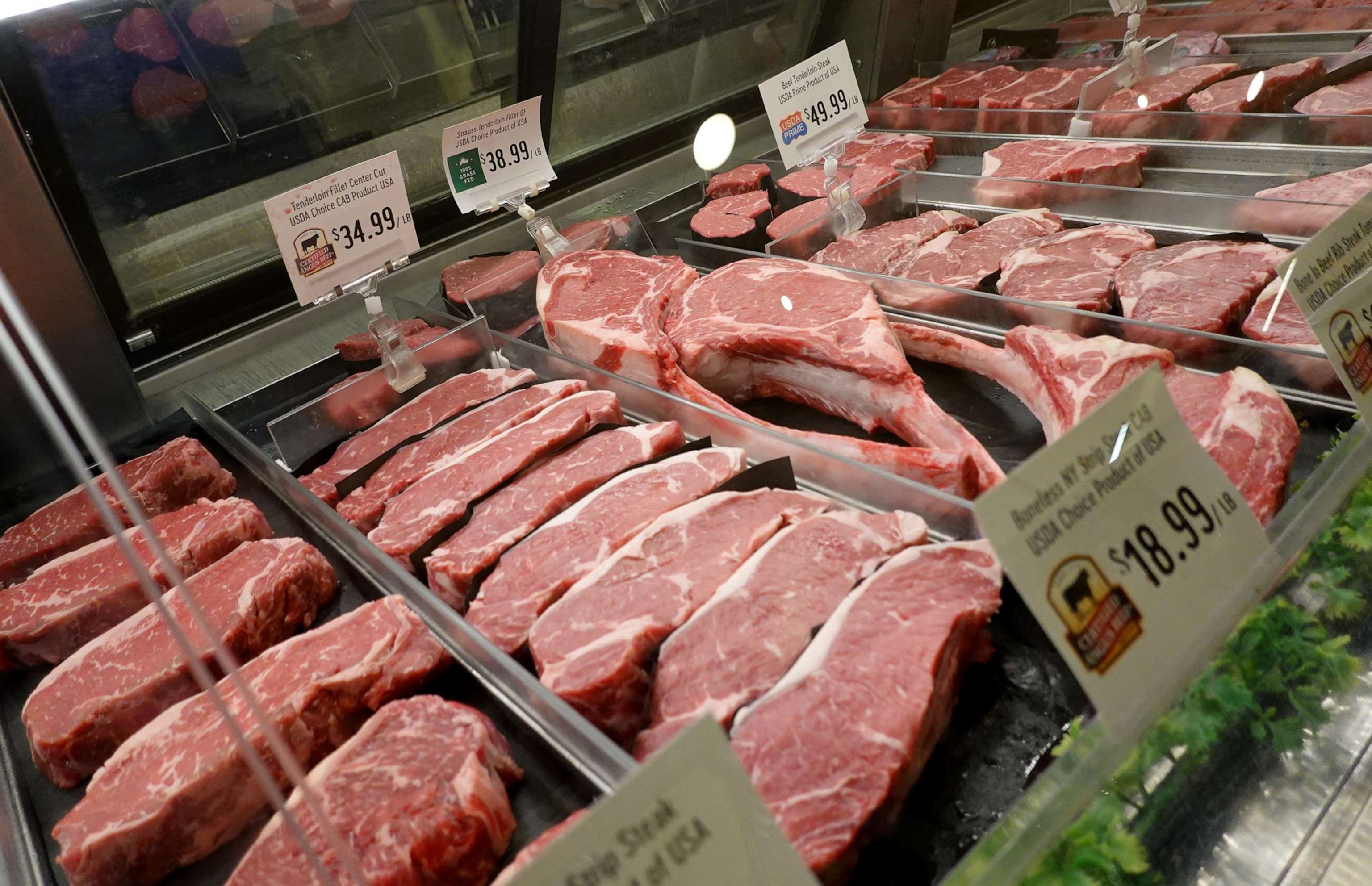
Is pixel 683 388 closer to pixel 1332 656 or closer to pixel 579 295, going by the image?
pixel 579 295

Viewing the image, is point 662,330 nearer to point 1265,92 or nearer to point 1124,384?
point 1124,384

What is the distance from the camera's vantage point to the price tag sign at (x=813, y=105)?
310cm

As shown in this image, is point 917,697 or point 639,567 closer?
point 917,697

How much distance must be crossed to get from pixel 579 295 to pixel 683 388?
1.94 ft

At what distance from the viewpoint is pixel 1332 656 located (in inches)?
56.7

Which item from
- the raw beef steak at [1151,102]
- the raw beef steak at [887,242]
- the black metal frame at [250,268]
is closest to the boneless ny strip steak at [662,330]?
the raw beef steak at [887,242]

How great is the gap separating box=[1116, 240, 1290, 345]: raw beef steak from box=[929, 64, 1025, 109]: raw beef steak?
72.5 inches

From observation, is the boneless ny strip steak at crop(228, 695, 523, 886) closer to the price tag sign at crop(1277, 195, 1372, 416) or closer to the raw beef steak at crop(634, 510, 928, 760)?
the raw beef steak at crop(634, 510, 928, 760)

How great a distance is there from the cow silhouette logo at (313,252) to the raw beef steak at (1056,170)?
94.8 inches

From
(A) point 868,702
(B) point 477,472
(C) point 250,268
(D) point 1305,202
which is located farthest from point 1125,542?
(C) point 250,268

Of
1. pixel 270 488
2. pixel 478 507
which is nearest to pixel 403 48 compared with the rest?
pixel 270 488

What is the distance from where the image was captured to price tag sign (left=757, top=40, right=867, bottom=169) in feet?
10.2

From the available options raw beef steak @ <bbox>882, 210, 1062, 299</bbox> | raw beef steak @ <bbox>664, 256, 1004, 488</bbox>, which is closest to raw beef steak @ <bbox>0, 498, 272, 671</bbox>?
raw beef steak @ <bbox>664, 256, 1004, 488</bbox>

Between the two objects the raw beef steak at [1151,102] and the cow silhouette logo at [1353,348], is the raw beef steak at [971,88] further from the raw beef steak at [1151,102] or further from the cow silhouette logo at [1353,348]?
the cow silhouette logo at [1353,348]
